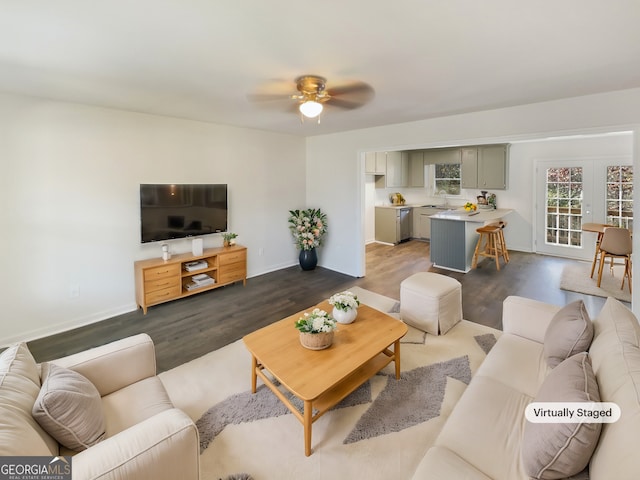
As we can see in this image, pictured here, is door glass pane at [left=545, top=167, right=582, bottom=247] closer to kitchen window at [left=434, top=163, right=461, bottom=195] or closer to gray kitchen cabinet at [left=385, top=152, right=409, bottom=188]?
kitchen window at [left=434, top=163, right=461, bottom=195]

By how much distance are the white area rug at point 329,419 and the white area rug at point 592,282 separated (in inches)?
106

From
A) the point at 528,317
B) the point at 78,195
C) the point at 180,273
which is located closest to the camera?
the point at 528,317

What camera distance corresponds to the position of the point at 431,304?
9.91 ft

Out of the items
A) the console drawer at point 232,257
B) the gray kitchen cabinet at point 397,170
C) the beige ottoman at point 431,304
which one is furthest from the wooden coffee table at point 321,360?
the gray kitchen cabinet at point 397,170

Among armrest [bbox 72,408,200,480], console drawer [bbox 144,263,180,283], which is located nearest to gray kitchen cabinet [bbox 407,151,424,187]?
console drawer [bbox 144,263,180,283]

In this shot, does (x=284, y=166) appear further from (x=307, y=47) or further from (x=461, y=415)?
(x=461, y=415)

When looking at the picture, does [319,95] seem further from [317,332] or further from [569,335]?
[569,335]

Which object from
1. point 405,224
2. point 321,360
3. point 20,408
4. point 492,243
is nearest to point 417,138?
point 492,243

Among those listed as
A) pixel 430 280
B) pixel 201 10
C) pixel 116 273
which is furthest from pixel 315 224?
pixel 201 10

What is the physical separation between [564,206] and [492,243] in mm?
1931

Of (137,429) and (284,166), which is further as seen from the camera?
(284,166)

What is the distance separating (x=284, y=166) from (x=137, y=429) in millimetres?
4699

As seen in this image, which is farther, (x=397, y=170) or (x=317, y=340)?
(x=397, y=170)

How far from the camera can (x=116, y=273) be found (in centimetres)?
371
